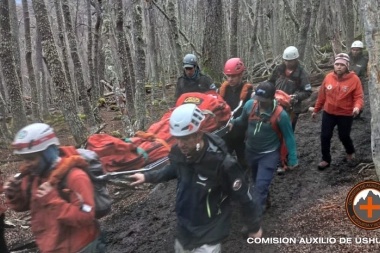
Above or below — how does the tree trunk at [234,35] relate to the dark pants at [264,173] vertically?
above

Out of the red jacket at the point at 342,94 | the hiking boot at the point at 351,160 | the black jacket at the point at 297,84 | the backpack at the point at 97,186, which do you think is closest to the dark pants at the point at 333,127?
the red jacket at the point at 342,94

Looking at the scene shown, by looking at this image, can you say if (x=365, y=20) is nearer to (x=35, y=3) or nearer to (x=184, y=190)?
(x=184, y=190)

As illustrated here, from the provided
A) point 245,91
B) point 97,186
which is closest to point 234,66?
point 245,91

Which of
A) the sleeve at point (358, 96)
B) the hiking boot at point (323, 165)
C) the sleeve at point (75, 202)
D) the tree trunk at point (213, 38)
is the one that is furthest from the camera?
the tree trunk at point (213, 38)

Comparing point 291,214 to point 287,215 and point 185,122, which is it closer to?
point 287,215

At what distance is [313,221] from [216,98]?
2161 millimetres

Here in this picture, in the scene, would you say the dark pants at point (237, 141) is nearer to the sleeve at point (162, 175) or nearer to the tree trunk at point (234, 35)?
the sleeve at point (162, 175)

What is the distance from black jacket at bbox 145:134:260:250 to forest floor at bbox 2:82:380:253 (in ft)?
5.08

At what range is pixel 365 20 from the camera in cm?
499

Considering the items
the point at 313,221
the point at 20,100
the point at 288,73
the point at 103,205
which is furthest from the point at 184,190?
the point at 20,100

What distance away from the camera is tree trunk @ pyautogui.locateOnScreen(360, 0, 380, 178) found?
488 centimetres

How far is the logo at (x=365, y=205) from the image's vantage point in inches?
195

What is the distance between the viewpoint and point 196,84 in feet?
22.9

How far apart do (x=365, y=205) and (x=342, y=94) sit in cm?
200
